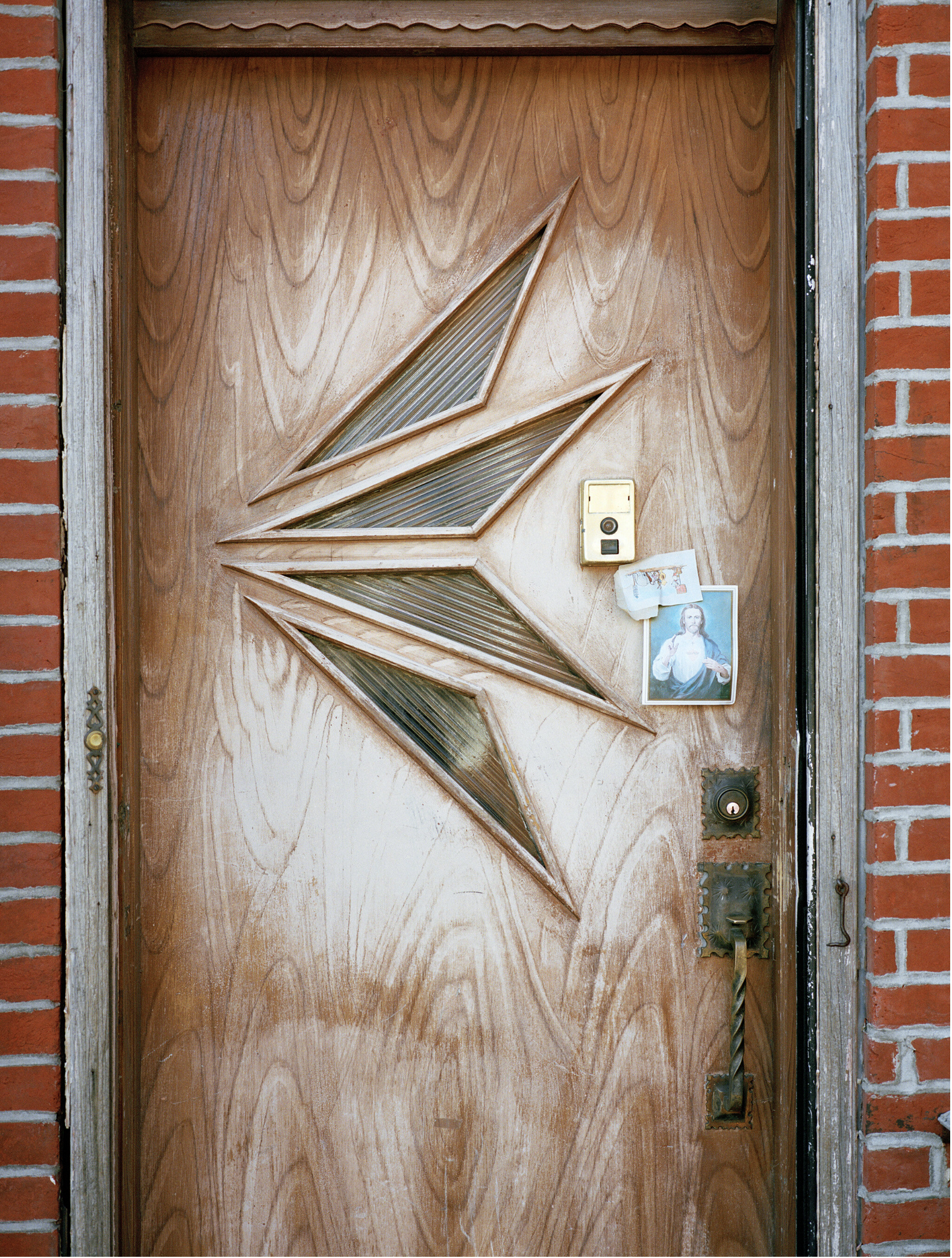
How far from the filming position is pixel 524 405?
1.57m

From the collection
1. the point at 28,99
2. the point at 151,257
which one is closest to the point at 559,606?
the point at 151,257

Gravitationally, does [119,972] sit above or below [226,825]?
below

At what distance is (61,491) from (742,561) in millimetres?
1208

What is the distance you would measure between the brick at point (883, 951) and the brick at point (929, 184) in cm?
117

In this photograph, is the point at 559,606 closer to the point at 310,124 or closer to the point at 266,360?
the point at 266,360

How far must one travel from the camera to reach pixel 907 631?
1.34 metres

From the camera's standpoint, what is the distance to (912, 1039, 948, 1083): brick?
1354 mm

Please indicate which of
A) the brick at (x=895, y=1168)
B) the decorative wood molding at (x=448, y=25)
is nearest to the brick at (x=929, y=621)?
the brick at (x=895, y=1168)

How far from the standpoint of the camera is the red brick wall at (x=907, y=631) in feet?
4.35

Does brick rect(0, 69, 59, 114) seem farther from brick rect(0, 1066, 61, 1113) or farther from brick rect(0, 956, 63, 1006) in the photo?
brick rect(0, 1066, 61, 1113)

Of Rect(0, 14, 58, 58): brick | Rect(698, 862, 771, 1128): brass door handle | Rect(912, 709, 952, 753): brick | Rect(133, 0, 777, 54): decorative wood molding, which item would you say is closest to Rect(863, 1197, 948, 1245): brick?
Rect(698, 862, 771, 1128): brass door handle

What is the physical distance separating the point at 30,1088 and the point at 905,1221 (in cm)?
145

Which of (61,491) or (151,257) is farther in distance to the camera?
(151,257)

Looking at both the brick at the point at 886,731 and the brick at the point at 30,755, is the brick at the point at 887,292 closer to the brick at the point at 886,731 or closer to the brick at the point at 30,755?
the brick at the point at 886,731
